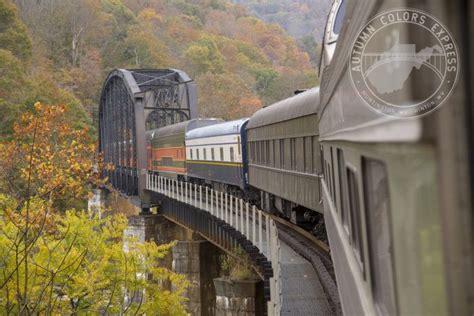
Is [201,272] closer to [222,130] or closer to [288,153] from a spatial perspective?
[222,130]

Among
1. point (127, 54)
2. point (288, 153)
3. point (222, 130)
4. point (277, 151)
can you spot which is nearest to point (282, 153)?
point (277, 151)

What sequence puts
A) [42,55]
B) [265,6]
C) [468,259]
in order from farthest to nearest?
[265,6], [42,55], [468,259]

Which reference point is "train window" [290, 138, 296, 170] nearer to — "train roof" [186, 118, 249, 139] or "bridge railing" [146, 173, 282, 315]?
"bridge railing" [146, 173, 282, 315]

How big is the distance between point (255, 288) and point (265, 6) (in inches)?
7342

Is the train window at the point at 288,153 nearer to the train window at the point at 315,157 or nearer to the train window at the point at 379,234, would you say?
the train window at the point at 315,157

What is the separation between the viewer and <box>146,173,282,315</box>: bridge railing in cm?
987

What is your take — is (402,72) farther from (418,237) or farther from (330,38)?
(330,38)

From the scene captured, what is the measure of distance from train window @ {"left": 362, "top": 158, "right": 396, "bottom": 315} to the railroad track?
7.31 metres

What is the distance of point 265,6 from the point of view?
648 ft

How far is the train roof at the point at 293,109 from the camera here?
11.3 m

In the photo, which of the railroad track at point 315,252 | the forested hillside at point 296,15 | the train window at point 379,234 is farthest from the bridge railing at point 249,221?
the forested hillside at point 296,15

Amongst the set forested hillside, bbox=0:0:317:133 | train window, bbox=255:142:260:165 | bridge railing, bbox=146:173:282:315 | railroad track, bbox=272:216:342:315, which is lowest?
railroad track, bbox=272:216:342:315

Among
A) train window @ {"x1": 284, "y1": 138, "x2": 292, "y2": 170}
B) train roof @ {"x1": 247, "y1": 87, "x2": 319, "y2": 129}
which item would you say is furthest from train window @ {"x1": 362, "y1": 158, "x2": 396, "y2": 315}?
train window @ {"x1": 284, "y1": 138, "x2": 292, "y2": 170}

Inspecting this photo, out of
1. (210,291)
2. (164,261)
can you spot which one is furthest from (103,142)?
(210,291)
